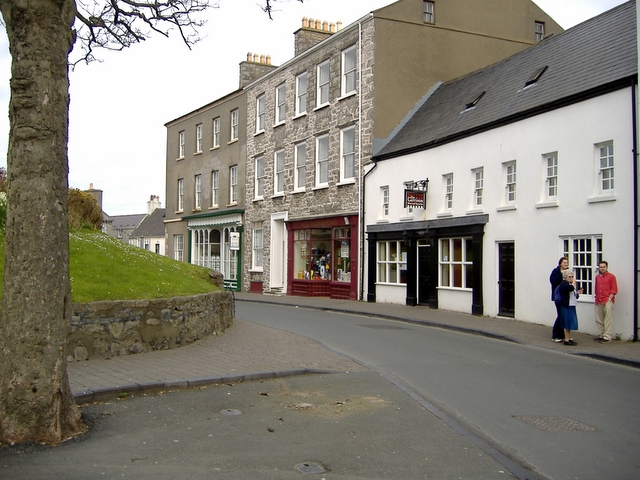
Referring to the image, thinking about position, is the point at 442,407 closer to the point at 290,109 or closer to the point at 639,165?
the point at 639,165

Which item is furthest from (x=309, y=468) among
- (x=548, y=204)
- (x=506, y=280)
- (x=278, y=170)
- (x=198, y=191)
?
(x=198, y=191)

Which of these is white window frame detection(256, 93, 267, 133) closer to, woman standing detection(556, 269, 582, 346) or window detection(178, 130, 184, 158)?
window detection(178, 130, 184, 158)

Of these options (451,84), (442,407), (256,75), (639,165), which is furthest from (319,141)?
(442,407)

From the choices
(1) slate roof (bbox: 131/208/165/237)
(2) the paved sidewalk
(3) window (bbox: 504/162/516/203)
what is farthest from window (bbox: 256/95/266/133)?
(1) slate roof (bbox: 131/208/165/237)

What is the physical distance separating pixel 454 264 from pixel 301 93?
44.6 feet

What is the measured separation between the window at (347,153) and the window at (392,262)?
3755mm

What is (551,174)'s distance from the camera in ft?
57.6

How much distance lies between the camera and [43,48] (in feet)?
21.0

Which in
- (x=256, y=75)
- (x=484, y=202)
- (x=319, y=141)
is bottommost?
(x=484, y=202)

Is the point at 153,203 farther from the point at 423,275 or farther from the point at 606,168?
the point at 606,168

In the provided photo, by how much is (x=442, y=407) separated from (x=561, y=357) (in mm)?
5592

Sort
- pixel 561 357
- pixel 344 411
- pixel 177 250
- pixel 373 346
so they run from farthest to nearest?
pixel 177 250 → pixel 373 346 → pixel 561 357 → pixel 344 411

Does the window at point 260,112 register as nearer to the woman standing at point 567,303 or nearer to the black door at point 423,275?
the black door at point 423,275

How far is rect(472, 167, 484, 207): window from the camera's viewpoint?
2042 cm
